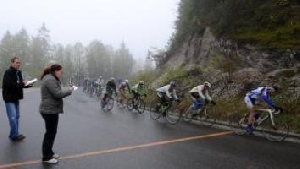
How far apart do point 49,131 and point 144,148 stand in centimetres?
272

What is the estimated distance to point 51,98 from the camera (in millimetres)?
8625

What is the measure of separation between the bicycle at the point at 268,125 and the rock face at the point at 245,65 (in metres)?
2.68

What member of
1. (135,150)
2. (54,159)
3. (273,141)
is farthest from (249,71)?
(54,159)

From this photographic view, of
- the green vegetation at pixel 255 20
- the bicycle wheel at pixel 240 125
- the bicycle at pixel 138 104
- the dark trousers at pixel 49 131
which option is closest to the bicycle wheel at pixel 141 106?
the bicycle at pixel 138 104

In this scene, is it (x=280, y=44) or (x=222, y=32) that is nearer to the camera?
(x=280, y=44)

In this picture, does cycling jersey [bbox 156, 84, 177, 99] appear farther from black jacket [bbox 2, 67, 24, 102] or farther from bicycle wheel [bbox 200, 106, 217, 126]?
black jacket [bbox 2, 67, 24, 102]

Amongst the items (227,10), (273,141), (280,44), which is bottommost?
(273,141)

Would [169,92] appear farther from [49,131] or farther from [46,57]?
[46,57]

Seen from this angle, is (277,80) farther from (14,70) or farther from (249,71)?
(14,70)

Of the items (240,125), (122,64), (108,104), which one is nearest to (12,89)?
(240,125)

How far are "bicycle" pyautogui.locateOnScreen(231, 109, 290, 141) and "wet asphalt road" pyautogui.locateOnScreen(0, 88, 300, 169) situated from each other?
0.52 metres

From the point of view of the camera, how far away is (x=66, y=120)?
16.3m

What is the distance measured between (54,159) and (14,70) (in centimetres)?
298

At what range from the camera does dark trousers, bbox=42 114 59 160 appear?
8.57 metres
